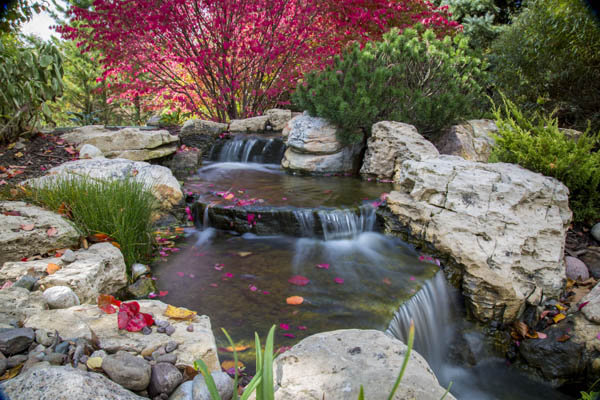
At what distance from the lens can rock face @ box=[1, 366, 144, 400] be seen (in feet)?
3.01

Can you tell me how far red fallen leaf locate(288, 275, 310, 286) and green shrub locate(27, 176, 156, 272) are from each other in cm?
152

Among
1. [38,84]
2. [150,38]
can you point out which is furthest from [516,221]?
[150,38]

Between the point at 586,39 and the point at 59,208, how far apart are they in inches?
309

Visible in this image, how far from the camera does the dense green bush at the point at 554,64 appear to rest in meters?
5.58

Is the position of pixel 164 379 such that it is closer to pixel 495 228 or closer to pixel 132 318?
pixel 132 318

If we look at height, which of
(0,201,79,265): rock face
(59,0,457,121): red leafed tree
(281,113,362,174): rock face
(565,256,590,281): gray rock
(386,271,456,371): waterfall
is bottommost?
(386,271,456,371): waterfall

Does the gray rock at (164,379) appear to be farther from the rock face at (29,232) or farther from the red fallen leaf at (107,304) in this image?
the rock face at (29,232)

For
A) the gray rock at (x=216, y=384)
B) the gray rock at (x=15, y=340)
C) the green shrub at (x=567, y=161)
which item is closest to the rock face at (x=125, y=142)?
the gray rock at (x=15, y=340)

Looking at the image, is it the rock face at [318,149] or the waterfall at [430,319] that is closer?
the waterfall at [430,319]

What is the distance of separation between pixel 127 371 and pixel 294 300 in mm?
1707

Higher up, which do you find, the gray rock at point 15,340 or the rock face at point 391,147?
the rock face at point 391,147

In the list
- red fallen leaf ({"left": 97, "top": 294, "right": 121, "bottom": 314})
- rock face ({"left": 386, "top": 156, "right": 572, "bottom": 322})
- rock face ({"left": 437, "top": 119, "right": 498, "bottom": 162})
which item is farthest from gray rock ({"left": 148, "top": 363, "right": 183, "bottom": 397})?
rock face ({"left": 437, "top": 119, "right": 498, "bottom": 162})

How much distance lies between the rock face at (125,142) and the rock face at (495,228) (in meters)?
4.88

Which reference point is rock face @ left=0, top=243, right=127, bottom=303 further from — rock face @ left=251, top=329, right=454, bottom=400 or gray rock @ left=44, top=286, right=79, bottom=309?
rock face @ left=251, top=329, right=454, bottom=400
